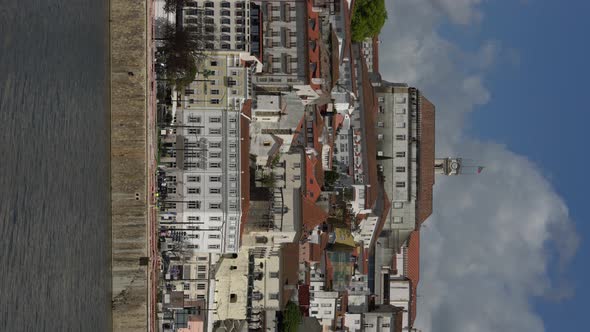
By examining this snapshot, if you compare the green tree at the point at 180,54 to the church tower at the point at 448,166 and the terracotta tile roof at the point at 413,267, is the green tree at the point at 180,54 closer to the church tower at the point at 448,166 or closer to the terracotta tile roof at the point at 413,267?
the terracotta tile roof at the point at 413,267

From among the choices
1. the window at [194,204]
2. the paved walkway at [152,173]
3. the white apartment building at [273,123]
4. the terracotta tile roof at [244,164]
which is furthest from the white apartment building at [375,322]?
the paved walkway at [152,173]

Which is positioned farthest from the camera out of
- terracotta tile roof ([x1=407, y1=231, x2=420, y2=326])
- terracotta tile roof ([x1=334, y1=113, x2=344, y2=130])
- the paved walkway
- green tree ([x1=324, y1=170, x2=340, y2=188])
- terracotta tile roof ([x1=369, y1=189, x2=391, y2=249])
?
terracotta tile roof ([x1=407, y1=231, x2=420, y2=326])

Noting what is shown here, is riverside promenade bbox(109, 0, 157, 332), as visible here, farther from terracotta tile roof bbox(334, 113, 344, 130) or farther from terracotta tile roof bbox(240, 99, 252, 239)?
terracotta tile roof bbox(334, 113, 344, 130)

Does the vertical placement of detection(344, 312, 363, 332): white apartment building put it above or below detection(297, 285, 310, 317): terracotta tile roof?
below

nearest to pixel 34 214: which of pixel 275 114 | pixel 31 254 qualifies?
pixel 31 254

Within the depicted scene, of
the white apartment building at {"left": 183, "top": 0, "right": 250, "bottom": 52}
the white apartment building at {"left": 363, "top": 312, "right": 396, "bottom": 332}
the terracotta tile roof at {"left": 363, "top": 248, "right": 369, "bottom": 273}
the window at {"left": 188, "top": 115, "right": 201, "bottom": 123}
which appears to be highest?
the white apartment building at {"left": 183, "top": 0, "right": 250, "bottom": 52}

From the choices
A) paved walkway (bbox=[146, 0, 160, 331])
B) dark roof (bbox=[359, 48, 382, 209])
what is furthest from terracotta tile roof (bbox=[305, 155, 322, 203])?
paved walkway (bbox=[146, 0, 160, 331])

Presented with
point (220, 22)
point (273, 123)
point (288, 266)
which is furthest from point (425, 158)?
point (220, 22)
